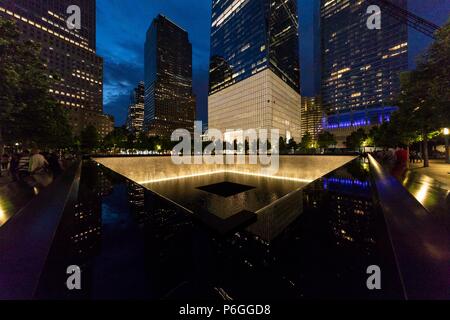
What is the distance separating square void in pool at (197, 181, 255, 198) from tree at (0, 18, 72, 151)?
20.2 metres

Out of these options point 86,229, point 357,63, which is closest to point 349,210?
point 86,229

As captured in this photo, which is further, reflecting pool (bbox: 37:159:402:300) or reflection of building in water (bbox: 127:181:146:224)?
reflection of building in water (bbox: 127:181:146:224)

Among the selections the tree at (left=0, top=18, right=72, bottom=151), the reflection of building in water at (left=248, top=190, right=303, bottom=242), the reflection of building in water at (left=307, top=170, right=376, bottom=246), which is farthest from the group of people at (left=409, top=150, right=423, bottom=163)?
the tree at (left=0, top=18, right=72, bottom=151)

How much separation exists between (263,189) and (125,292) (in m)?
28.1

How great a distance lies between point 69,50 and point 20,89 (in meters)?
114

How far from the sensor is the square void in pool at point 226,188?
28.9 m

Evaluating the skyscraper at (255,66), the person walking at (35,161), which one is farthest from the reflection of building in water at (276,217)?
the skyscraper at (255,66)

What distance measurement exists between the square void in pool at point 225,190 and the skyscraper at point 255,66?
170 ft

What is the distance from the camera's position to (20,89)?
35.4 feet

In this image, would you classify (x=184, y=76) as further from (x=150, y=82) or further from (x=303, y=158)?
(x=303, y=158)

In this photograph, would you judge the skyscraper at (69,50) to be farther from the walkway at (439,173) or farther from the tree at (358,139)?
the tree at (358,139)

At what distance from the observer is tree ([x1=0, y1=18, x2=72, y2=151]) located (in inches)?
385

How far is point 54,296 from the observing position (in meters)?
1.84

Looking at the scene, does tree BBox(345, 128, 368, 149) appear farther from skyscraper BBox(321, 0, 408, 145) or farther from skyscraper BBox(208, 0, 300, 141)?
skyscraper BBox(321, 0, 408, 145)
